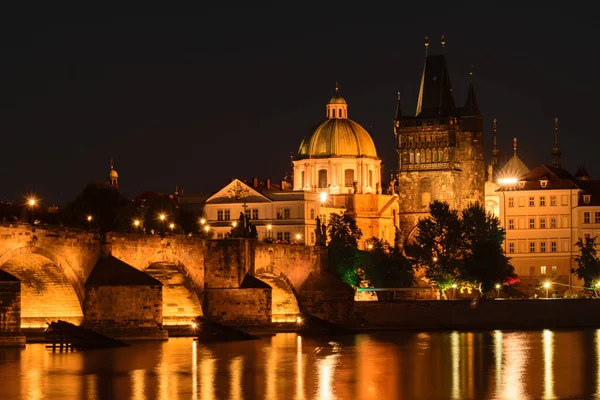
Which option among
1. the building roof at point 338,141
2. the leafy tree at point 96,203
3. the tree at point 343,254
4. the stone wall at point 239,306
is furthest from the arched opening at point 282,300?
the building roof at point 338,141

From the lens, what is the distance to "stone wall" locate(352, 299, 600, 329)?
114812 mm

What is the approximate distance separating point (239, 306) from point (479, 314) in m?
21.5

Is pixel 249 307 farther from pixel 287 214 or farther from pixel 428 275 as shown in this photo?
pixel 287 214

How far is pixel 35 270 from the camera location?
85.4 m

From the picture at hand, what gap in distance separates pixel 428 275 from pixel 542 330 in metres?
21.2

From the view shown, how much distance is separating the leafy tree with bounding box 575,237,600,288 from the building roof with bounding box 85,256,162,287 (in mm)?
60636

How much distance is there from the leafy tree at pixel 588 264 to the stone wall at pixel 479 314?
2432cm

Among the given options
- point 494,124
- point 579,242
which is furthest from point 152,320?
point 494,124

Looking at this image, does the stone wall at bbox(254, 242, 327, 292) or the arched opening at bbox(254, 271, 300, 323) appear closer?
the stone wall at bbox(254, 242, 327, 292)

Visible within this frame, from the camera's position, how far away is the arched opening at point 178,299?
99.5 m

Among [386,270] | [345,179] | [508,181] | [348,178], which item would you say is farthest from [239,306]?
[348,178]

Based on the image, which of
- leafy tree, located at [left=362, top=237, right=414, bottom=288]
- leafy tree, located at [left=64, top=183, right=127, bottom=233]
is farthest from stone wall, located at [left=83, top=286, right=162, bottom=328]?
leafy tree, located at [left=64, top=183, right=127, bottom=233]

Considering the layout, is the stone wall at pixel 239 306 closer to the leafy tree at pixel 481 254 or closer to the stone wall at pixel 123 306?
the stone wall at pixel 123 306

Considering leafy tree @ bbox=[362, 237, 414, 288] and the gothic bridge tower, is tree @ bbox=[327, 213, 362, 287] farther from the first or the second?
the gothic bridge tower
